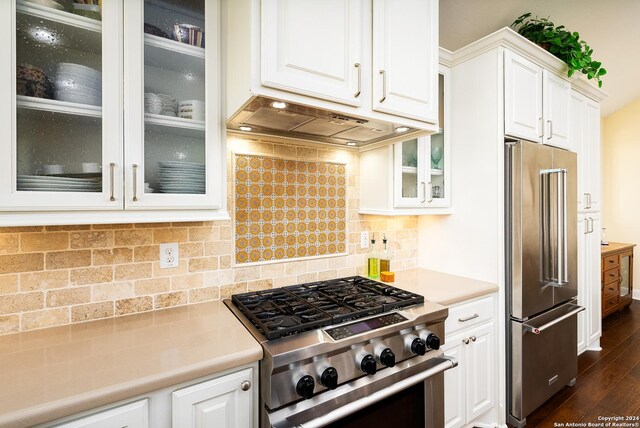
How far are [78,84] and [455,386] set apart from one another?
2.23m

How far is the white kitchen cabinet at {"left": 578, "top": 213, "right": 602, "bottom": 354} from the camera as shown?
276cm

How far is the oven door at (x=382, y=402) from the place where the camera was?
3.72 ft

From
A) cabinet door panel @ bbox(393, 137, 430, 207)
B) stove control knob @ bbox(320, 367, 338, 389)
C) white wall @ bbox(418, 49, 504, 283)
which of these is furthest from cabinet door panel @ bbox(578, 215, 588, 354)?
stove control knob @ bbox(320, 367, 338, 389)

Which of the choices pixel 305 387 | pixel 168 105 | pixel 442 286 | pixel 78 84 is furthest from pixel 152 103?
pixel 442 286

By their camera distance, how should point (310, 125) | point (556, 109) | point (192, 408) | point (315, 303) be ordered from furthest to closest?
point (556, 109) → point (310, 125) → point (315, 303) → point (192, 408)

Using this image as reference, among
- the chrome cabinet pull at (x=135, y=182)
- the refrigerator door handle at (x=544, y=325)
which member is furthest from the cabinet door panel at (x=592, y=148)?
the chrome cabinet pull at (x=135, y=182)

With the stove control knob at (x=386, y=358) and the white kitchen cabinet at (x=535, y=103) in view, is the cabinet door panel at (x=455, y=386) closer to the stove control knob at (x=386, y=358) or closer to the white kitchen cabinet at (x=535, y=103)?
the stove control knob at (x=386, y=358)

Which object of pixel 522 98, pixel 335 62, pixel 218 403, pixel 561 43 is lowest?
pixel 218 403

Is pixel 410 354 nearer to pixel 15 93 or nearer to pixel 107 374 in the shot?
pixel 107 374

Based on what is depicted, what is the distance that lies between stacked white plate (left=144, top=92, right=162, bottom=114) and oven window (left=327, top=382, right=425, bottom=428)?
140cm

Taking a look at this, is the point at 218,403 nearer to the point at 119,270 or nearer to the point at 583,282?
the point at 119,270

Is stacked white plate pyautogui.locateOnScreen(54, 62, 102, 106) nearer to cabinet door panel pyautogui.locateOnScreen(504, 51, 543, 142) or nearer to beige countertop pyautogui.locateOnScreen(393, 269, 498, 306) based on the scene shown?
beige countertop pyautogui.locateOnScreen(393, 269, 498, 306)

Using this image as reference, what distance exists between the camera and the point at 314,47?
1286mm

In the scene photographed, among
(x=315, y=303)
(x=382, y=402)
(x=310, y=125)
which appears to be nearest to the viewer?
(x=382, y=402)
